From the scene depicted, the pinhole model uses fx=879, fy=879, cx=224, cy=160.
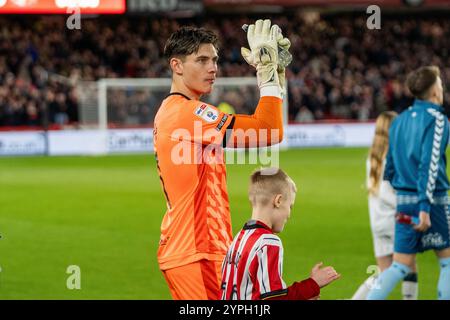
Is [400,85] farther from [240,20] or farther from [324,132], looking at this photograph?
[240,20]

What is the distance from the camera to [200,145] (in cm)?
427

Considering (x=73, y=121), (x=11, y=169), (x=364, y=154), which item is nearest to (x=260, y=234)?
(x=11, y=169)

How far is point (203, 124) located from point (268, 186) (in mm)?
437

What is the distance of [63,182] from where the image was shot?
18.0 meters

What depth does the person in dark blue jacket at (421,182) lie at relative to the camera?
6.14 m

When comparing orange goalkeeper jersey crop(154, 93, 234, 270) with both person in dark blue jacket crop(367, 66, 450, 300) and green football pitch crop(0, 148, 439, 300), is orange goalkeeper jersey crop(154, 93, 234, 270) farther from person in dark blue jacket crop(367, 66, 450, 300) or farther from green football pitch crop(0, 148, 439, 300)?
green football pitch crop(0, 148, 439, 300)

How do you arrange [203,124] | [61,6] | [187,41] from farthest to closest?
[61,6] < [187,41] < [203,124]

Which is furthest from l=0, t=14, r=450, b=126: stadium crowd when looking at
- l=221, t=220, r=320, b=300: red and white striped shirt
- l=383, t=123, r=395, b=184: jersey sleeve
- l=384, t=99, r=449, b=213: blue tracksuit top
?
l=221, t=220, r=320, b=300: red and white striped shirt

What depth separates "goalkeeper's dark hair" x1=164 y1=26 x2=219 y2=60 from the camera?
4.35 m

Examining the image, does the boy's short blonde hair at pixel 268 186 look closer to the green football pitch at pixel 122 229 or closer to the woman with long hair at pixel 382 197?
the woman with long hair at pixel 382 197

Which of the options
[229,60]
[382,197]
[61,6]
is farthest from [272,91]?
[229,60]

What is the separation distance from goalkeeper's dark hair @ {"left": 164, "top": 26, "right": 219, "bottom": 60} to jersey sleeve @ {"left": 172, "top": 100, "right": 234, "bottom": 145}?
0.29 meters

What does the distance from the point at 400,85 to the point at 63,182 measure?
1690 cm

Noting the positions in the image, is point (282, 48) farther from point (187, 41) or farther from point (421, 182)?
point (421, 182)
